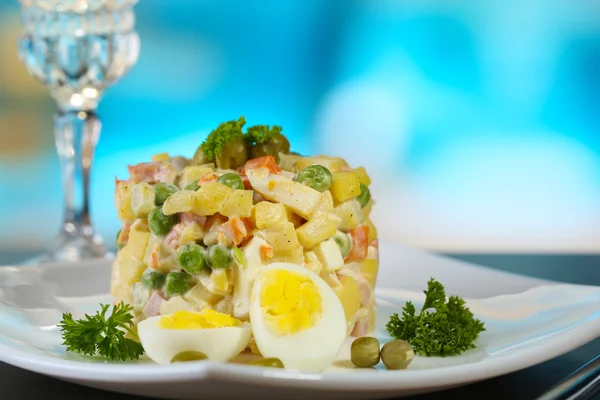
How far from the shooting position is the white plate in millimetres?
2107

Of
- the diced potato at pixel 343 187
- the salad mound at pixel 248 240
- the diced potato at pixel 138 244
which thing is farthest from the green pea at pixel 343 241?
the diced potato at pixel 138 244

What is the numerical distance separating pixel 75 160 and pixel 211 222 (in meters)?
3.40

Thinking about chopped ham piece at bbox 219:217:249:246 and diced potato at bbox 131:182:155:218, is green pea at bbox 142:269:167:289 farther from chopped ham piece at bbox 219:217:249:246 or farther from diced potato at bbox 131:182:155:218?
chopped ham piece at bbox 219:217:249:246

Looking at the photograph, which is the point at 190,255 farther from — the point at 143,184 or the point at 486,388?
the point at 486,388

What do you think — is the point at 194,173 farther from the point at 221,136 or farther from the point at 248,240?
the point at 248,240

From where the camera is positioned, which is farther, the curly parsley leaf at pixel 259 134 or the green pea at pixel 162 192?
the curly parsley leaf at pixel 259 134

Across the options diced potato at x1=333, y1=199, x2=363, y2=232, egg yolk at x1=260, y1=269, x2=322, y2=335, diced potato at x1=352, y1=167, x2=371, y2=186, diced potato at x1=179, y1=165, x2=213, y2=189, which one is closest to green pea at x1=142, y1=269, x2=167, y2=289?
diced potato at x1=179, y1=165, x2=213, y2=189

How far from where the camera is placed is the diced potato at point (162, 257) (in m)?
3.03

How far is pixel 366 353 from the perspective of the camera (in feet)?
9.00

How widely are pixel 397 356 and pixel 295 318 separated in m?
0.37

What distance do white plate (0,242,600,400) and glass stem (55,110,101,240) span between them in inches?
78.4

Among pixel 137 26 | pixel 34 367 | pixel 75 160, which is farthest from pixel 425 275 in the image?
pixel 137 26

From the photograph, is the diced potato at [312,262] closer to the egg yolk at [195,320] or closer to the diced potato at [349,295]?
the diced potato at [349,295]

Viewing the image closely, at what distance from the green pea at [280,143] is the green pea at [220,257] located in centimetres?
51
